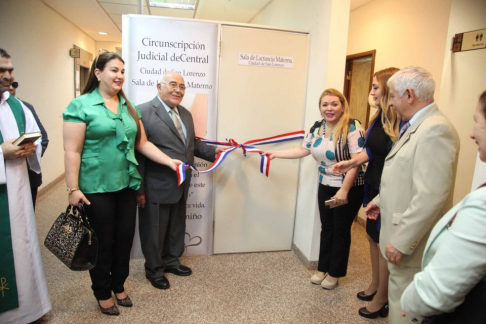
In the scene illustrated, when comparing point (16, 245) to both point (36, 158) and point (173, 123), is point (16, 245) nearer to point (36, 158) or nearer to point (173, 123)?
point (36, 158)

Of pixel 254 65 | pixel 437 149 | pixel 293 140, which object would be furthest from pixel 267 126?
pixel 437 149

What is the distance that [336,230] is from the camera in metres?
2.46

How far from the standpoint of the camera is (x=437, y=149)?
4.58 feet

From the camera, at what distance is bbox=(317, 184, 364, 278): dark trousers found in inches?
94.1

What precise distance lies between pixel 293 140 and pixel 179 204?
3.85ft

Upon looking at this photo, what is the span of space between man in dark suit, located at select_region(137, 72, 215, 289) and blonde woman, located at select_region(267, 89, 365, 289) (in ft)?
3.27

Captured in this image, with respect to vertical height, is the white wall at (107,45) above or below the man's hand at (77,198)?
above

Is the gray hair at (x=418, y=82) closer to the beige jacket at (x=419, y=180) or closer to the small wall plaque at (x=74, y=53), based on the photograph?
the beige jacket at (x=419, y=180)

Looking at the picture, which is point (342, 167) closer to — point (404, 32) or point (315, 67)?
point (315, 67)

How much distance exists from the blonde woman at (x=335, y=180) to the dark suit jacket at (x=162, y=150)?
100cm

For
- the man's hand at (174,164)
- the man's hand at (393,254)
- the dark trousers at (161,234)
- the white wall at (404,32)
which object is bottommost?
the dark trousers at (161,234)

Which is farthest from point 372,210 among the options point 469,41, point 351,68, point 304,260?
point 351,68

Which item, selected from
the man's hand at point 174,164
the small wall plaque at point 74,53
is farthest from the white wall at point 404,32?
the small wall plaque at point 74,53

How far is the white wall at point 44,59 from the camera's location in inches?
161
